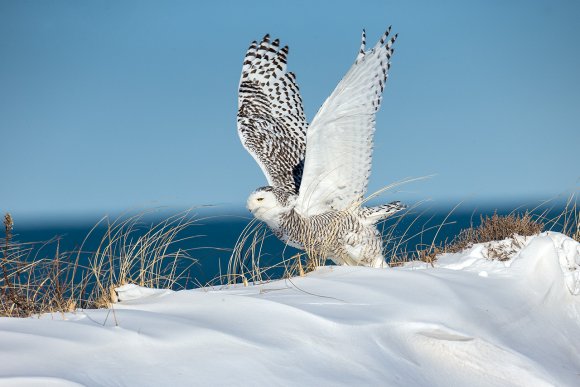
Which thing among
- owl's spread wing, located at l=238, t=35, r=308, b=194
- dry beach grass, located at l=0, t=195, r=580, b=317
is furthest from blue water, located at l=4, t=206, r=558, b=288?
owl's spread wing, located at l=238, t=35, r=308, b=194

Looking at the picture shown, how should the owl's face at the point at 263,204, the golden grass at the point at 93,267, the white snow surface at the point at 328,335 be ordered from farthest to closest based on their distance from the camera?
the owl's face at the point at 263,204 → the golden grass at the point at 93,267 → the white snow surface at the point at 328,335

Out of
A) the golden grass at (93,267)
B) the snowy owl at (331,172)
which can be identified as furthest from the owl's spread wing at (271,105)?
the golden grass at (93,267)

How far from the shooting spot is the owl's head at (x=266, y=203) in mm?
5617

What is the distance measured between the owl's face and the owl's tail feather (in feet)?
2.62

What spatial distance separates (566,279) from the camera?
4.82m

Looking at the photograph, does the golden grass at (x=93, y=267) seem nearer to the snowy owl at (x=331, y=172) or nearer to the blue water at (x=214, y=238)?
the blue water at (x=214, y=238)

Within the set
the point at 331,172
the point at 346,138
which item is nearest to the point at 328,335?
the point at 346,138

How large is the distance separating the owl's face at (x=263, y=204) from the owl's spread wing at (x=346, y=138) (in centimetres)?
28

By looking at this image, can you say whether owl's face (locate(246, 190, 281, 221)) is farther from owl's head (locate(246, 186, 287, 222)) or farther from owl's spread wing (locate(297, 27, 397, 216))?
owl's spread wing (locate(297, 27, 397, 216))

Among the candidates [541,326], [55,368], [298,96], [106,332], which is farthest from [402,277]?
[298,96]

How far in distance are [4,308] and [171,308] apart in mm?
1005

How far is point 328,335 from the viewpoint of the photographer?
3.14m

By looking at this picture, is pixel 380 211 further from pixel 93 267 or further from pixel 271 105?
pixel 93 267

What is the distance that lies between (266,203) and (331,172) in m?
0.64
